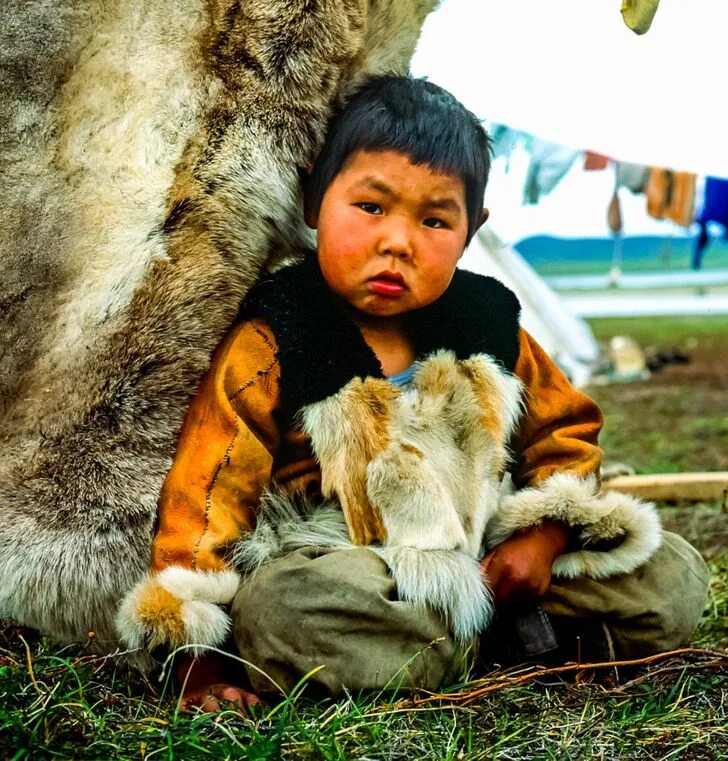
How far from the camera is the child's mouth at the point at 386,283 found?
5.36 feet

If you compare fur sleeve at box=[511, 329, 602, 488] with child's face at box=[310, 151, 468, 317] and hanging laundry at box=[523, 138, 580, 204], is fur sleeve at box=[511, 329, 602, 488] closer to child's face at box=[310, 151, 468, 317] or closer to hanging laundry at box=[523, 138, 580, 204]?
child's face at box=[310, 151, 468, 317]

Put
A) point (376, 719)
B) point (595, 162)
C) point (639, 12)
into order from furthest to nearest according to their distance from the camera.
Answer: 1. point (595, 162)
2. point (639, 12)
3. point (376, 719)

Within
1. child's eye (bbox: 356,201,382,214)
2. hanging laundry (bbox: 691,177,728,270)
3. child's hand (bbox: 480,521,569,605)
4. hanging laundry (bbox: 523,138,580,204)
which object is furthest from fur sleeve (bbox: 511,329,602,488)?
hanging laundry (bbox: 691,177,728,270)

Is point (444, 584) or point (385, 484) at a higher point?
point (385, 484)

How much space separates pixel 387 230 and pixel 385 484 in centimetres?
41

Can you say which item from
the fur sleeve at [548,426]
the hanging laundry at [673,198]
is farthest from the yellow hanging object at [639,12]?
the hanging laundry at [673,198]

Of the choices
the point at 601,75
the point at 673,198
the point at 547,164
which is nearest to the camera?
the point at 601,75

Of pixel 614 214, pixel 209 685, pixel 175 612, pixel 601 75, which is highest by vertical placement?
pixel 601 75

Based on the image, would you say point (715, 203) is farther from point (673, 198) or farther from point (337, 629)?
point (337, 629)

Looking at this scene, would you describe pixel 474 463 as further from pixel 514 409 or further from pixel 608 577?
pixel 608 577

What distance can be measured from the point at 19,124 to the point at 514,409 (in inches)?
37.7

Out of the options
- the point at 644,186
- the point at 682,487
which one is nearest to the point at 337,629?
the point at 682,487

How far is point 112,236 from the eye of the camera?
1.62 metres

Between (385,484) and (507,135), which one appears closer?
(385,484)
